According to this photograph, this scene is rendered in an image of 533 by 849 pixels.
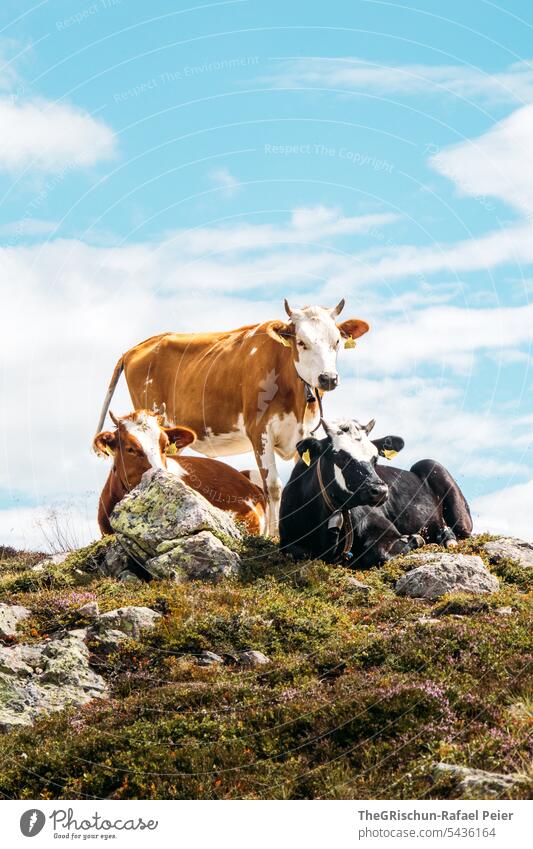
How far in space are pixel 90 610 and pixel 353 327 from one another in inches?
377

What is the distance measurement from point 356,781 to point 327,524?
812cm

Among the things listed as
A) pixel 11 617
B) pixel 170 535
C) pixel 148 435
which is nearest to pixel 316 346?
pixel 148 435

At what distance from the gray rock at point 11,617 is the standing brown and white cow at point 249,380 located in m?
6.05

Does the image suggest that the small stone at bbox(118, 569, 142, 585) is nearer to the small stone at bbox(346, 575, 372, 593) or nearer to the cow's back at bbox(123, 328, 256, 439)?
the small stone at bbox(346, 575, 372, 593)

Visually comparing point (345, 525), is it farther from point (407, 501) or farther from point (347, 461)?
point (407, 501)

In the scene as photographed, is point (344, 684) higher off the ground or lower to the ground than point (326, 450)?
lower

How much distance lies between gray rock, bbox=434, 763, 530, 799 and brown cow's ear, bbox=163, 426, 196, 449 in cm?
1133

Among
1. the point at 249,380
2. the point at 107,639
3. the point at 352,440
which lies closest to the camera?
the point at 107,639


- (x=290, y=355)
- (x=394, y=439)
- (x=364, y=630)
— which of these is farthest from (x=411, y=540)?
(x=364, y=630)

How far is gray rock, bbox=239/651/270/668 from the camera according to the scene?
1300 cm

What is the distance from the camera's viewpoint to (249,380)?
869 inches

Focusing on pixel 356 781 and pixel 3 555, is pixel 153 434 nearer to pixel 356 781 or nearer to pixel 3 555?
pixel 3 555

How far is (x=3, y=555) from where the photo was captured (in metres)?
25.1
